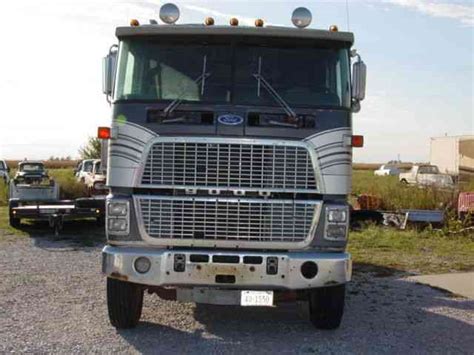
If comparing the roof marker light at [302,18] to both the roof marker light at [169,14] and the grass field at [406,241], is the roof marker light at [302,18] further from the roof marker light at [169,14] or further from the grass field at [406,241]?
the grass field at [406,241]

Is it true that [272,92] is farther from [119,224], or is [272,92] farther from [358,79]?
[119,224]

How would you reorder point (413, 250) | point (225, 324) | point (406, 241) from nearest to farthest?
point (225, 324) → point (413, 250) → point (406, 241)

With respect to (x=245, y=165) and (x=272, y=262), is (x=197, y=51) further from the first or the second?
(x=272, y=262)

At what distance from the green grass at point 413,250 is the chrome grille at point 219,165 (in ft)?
18.1

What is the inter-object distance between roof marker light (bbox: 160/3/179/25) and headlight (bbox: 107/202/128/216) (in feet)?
6.25

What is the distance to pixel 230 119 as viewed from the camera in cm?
617

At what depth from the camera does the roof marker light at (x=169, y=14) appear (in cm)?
659

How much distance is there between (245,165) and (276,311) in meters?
2.37

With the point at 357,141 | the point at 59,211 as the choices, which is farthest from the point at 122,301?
the point at 59,211

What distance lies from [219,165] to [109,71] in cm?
154

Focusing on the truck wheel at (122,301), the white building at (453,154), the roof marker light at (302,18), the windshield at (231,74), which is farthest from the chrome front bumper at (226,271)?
the white building at (453,154)

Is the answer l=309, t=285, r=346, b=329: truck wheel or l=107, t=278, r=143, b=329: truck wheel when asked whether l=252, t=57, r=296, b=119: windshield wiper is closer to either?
l=309, t=285, r=346, b=329: truck wheel

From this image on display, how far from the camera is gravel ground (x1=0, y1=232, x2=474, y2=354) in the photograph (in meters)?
6.15

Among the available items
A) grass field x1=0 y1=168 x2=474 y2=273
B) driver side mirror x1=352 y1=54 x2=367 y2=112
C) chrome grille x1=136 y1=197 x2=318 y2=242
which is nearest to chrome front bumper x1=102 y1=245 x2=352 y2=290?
chrome grille x1=136 y1=197 x2=318 y2=242
